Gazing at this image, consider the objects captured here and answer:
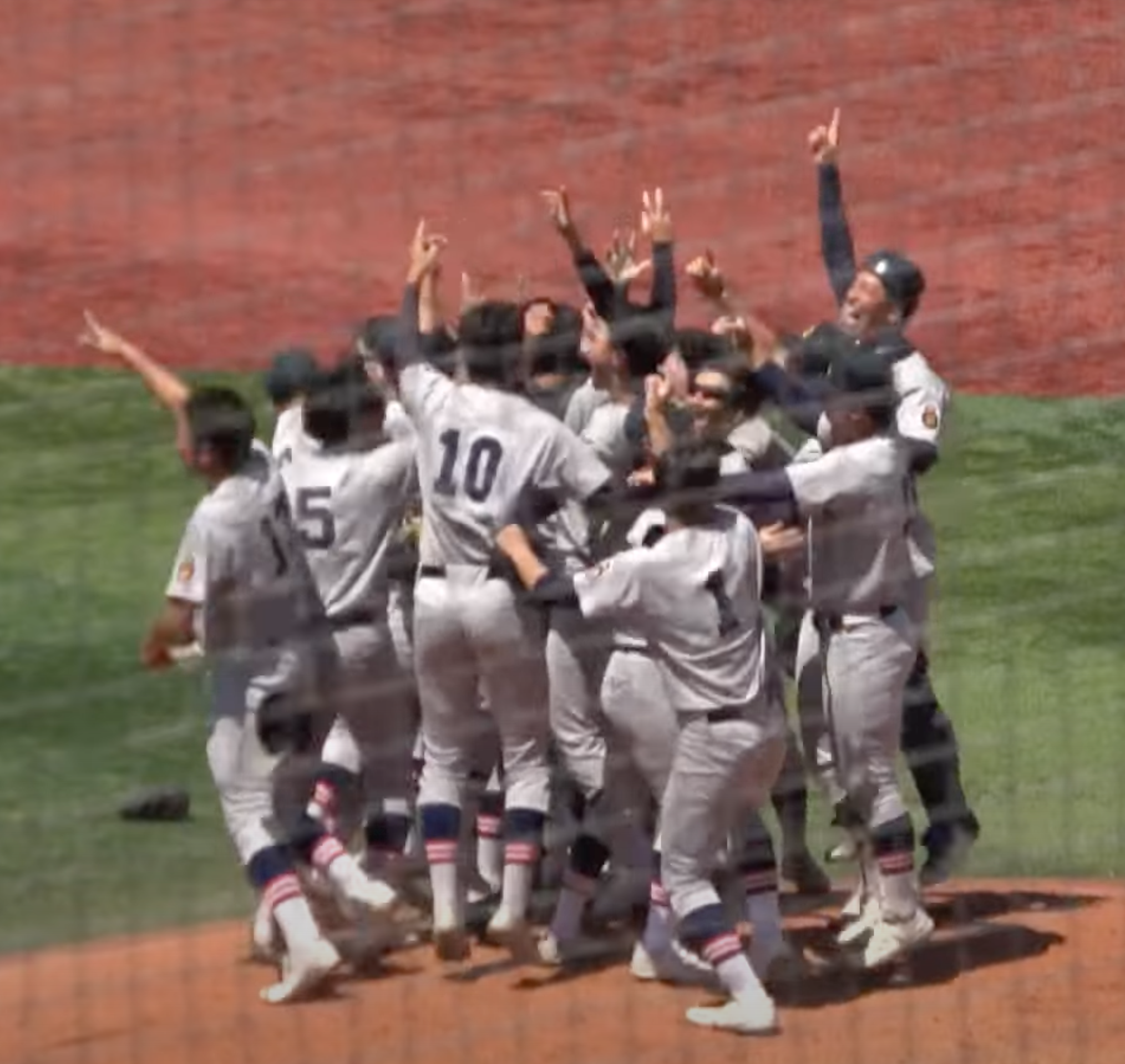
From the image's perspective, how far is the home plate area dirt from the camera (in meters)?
6.81

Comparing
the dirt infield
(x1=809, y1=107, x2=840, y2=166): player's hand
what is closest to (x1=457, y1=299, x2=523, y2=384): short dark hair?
(x1=809, y1=107, x2=840, y2=166): player's hand

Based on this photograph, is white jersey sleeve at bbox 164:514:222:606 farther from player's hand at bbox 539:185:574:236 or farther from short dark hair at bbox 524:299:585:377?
player's hand at bbox 539:185:574:236

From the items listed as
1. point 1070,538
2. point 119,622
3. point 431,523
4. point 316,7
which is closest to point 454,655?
point 431,523

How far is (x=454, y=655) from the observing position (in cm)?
722

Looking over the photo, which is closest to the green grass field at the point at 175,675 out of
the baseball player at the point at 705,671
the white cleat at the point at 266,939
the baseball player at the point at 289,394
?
the white cleat at the point at 266,939

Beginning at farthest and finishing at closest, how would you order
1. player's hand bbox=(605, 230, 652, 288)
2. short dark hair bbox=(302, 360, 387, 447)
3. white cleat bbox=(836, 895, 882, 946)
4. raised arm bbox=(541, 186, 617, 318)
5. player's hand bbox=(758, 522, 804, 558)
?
player's hand bbox=(605, 230, 652, 288) < raised arm bbox=(541, 186, 617, 318) < short dark hair bbox=(302, 360, 387, 447) < white cleat bbox=(836, 895, 882, 946) < player's hand bbox=(758, 522, 804, 558)

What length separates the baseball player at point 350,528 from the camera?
7457 millimetres

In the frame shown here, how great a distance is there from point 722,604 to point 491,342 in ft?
2.64

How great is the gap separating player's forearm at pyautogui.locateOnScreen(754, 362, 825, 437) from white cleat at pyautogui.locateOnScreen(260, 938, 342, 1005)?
4.78ft

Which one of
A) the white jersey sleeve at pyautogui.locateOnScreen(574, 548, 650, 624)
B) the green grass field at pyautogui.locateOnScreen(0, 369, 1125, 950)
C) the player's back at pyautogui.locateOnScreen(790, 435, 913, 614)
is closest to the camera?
the white jersey sleeve at pyautogui.locateOnScreen(574, 548, 650, 624)

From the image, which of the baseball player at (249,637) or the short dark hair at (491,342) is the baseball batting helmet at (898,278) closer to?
the short dark hair at (491,342)

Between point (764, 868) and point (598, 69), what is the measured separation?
904cm

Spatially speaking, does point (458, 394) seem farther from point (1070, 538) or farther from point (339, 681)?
point (1070, 538)

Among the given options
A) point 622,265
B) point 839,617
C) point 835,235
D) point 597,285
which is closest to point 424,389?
point 597,285
